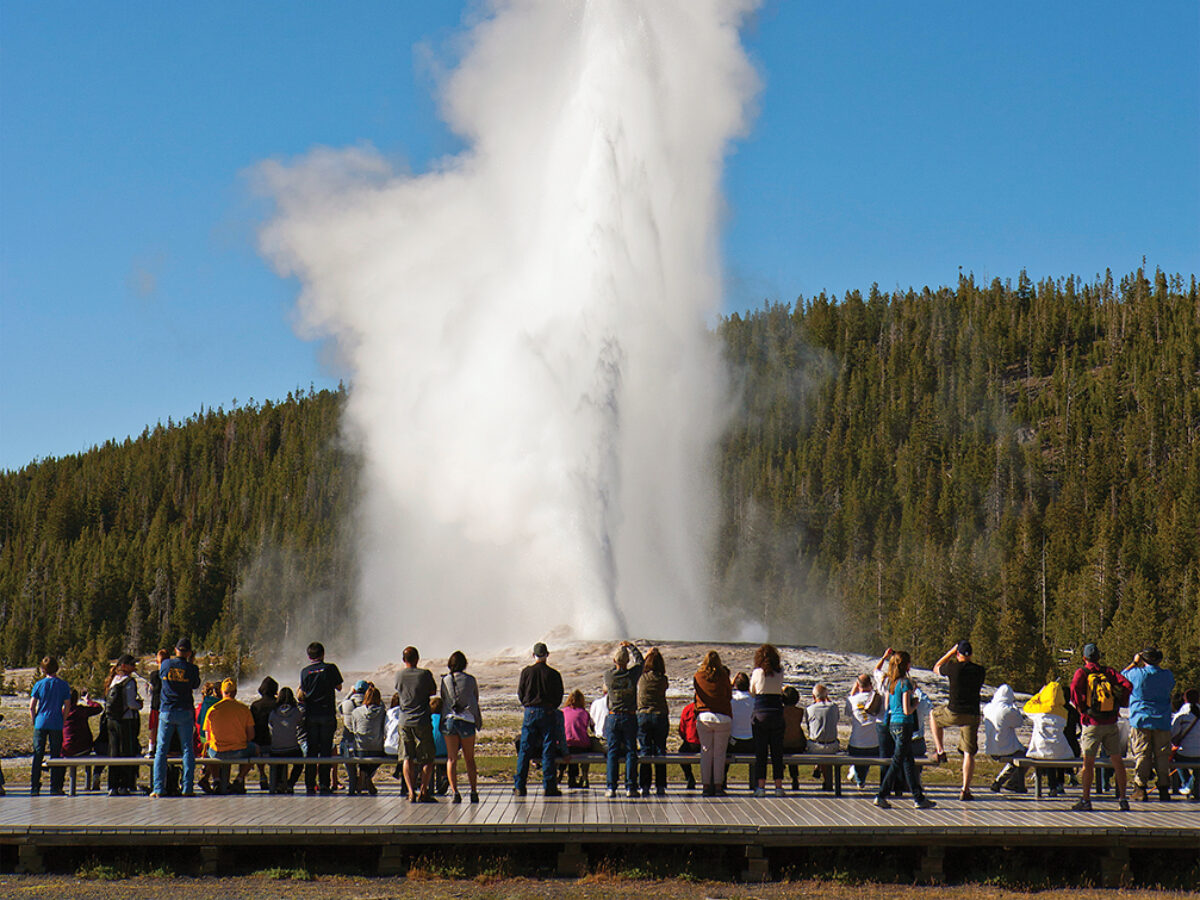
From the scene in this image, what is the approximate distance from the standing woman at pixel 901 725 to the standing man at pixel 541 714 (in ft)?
11.5

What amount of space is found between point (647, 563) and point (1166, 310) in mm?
128663

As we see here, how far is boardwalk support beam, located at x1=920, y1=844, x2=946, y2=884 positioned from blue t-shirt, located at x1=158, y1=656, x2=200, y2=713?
799 centimetres

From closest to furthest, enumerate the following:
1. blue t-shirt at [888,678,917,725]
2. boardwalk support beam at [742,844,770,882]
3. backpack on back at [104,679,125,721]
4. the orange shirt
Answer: boardwalk support beam at [742,844,770,882], blue t-shirt at [888,678,917,725], the orange shirt, backpack on back at [104,679,125,721]

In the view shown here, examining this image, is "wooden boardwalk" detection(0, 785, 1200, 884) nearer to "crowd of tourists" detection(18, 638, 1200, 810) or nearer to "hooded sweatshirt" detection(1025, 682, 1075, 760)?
"crowd of tourists" detection(18, 638, 1200, 810)

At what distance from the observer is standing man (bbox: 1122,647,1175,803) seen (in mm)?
13750

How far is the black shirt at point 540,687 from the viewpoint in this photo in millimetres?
13039

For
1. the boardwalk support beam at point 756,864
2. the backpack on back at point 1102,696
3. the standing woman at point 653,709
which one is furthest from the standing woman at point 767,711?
the backpack on back at point 1102,696

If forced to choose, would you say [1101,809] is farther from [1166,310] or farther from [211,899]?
[1166,310]

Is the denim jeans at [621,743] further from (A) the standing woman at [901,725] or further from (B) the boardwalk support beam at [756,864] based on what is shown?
(A) the standing woman at [901,725]

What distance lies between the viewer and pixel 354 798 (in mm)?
13812

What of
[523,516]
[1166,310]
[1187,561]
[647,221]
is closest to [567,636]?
[523,516]

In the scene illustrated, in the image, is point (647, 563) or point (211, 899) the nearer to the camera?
point (211, 899)

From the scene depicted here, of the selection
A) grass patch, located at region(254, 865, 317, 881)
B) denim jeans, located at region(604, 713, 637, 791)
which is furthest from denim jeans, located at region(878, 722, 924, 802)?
grass patch, located at region(254, 865, 317, 881)

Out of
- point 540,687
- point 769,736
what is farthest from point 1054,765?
point 540,687
